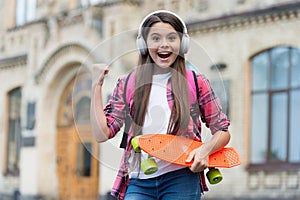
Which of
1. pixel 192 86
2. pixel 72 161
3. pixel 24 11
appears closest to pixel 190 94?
pixel 192 86

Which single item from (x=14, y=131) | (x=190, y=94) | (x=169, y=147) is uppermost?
(x=14, y=131)

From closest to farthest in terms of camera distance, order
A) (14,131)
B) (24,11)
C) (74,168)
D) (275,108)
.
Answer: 1. (275,108)
2. (74,168)
3. (14,131)
4. (24,11)

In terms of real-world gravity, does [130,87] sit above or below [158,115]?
above

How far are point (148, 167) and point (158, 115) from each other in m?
0.32

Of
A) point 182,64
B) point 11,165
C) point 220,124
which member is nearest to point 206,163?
point 220,124

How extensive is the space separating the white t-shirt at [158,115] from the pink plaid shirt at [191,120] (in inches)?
1.5

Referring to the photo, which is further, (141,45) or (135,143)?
(141,45)

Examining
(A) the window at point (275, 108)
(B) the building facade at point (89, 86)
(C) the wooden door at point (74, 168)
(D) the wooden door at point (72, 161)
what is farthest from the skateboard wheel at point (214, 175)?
(C) the wooden door at point (74, 168)

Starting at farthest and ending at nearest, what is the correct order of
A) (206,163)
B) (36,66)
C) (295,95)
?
(36,66)
(295,95)
(206,163)

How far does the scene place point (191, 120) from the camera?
4.55m

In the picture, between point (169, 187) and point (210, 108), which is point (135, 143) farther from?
point (210, 108)

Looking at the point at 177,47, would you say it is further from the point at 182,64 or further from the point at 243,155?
the point at 243,155

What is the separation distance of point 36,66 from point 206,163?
64.8 feet

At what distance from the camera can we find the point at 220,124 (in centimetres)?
464
